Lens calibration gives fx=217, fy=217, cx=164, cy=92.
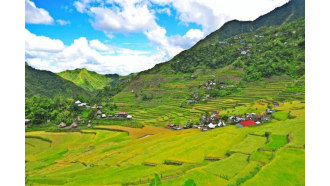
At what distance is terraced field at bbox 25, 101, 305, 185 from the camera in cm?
1164

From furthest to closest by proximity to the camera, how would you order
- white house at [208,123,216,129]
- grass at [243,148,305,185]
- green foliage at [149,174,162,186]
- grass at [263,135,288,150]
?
1. white house at [208,123,216,129]
2. grass at [263,135,288,150]
3. grass at [243,148,305,185]
4. green foliage at [149,174,162,186]

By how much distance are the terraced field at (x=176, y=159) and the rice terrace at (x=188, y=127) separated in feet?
0.29

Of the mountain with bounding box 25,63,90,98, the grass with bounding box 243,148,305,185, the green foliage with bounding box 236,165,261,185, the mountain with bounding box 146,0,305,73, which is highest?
the mountain with bounding box 146,0,305,73

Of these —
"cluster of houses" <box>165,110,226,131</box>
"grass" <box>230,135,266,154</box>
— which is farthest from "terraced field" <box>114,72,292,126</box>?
"grass" <box>230,135,266,154</box>

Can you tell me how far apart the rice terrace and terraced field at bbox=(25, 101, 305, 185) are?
87 millimetres

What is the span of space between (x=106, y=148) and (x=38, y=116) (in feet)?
85.5

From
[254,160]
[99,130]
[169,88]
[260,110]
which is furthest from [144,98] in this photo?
[254,160]

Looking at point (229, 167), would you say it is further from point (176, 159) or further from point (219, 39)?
point (219, 39)

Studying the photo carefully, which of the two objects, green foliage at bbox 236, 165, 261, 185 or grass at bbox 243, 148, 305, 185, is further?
green foliage at bbox 236, 165, 261, 185

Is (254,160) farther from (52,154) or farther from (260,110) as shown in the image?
(52,154)

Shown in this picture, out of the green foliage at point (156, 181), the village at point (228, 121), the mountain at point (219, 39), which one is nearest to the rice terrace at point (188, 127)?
the green foliage at point (156, 181)

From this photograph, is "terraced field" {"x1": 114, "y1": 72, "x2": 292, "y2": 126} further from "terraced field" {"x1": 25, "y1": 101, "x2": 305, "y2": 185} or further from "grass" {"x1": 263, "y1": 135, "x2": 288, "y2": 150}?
"grass" {"x1": 263, "y1": 135, "x2": 288, "y2": 150}
